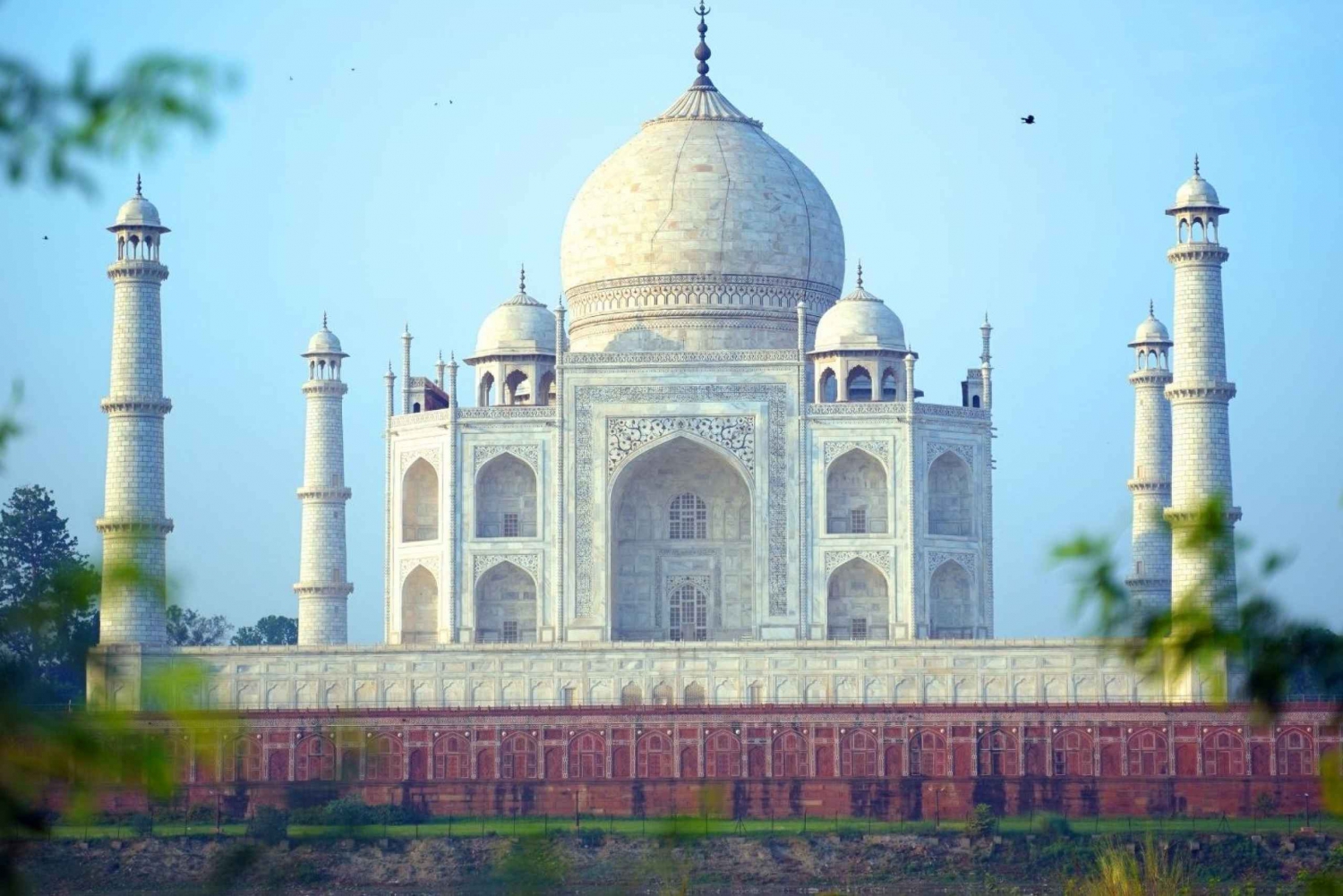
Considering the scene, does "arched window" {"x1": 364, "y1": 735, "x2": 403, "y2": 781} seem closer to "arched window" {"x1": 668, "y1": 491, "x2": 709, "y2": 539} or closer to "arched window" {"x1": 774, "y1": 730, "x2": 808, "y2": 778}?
"arched window" {"x1": 774, "y1": 730, "x2": 808, "y2": 778}

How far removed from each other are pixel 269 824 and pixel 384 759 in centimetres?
194

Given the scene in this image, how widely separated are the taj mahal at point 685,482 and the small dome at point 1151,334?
7 cm

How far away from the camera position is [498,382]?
30.9 meters

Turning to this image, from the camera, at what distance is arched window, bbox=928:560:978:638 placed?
29469mm

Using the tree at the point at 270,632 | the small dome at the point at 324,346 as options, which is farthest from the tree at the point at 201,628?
the small dome at the point at 324,346

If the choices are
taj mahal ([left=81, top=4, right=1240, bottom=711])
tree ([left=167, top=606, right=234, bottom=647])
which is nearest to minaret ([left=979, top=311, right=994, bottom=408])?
taj mahal ([left=81, top=4, right=1240, bottom=711])

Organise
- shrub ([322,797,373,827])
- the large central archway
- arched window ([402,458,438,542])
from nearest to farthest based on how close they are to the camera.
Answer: shrub ([322,797,373,827])
the large central archway
arched window ([402,458,438,542])

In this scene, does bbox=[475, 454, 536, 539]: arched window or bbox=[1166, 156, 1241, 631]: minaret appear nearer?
bbox=[1166, 156, 1241, 631]: minaret

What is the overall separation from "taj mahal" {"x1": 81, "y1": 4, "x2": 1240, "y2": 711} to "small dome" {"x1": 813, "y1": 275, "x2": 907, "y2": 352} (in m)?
0.05

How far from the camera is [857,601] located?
2922 centimetres

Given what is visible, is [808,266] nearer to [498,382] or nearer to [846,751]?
[498,382]

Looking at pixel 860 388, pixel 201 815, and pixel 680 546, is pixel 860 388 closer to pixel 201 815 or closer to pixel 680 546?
pixel 680 546

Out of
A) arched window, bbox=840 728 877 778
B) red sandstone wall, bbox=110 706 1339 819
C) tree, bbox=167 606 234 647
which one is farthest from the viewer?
tree, bbox=167 606 234 647

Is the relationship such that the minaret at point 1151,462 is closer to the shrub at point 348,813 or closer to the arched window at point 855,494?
the arched window at point 855,494
